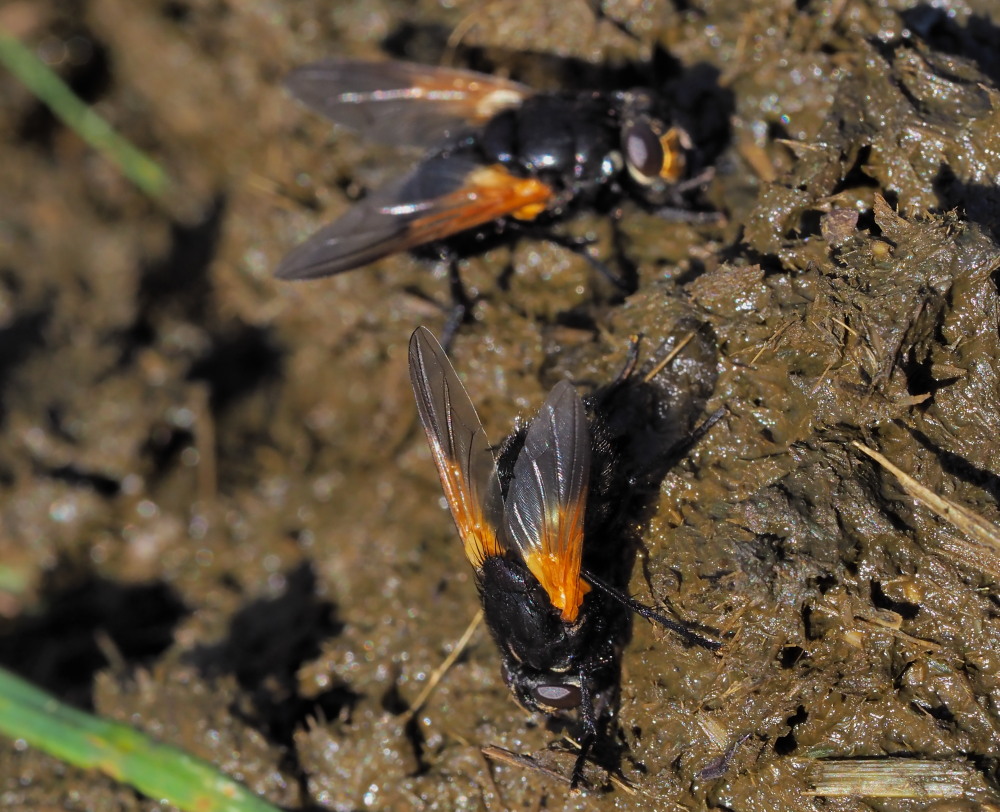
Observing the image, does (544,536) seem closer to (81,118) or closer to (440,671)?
(440,671)

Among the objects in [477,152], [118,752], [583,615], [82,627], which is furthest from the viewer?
[82,627]

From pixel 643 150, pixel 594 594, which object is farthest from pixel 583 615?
pixel 643 150

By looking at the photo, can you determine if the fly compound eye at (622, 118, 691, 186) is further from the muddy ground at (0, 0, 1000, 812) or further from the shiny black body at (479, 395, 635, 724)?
the shiny black body at (479, 395, 635, 724)

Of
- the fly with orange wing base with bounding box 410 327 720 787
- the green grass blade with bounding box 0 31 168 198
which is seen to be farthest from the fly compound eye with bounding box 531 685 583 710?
the green grass blade with bounding box 0 31 168 198

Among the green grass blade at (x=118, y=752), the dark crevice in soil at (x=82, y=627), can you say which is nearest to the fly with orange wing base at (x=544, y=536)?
the green grass blade at (x=118, y=752)

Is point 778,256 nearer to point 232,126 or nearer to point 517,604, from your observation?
point 517,604

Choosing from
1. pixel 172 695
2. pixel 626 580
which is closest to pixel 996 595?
pixel 626 580
